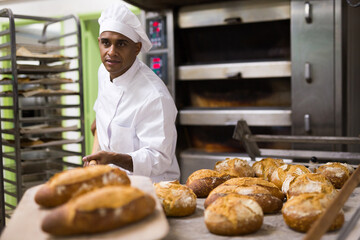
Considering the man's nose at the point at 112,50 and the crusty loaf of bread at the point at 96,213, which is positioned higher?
the man's nose at the point at 112,50

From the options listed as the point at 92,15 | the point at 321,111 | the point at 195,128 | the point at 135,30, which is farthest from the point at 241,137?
the point at 92,15

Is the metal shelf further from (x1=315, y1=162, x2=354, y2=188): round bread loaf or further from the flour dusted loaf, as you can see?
the flour dusted loaf

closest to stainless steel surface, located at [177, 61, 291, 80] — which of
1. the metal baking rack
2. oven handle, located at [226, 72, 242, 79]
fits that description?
oven handle, located at [226, 72, 242, 79]

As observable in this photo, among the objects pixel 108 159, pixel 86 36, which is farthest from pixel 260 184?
pixel 86 36

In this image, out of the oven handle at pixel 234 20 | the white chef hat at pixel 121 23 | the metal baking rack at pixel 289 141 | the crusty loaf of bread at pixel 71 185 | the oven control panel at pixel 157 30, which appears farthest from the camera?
the oven control panel at pixel 157 30

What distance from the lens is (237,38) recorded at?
3.42 metres

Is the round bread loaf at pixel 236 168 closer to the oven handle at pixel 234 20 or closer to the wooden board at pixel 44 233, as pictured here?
the wooden board at pixel 44 233

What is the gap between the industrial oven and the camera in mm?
2977

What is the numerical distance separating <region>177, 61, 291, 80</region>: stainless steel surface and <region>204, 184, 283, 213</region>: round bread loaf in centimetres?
202

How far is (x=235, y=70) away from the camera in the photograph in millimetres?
3227

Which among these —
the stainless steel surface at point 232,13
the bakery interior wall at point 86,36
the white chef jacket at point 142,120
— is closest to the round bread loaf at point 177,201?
the white chef jacket at point 142,120

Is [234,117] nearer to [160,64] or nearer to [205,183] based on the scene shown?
[160,64]

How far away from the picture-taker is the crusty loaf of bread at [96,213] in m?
0.77

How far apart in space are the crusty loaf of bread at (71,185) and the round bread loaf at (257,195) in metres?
0.38
